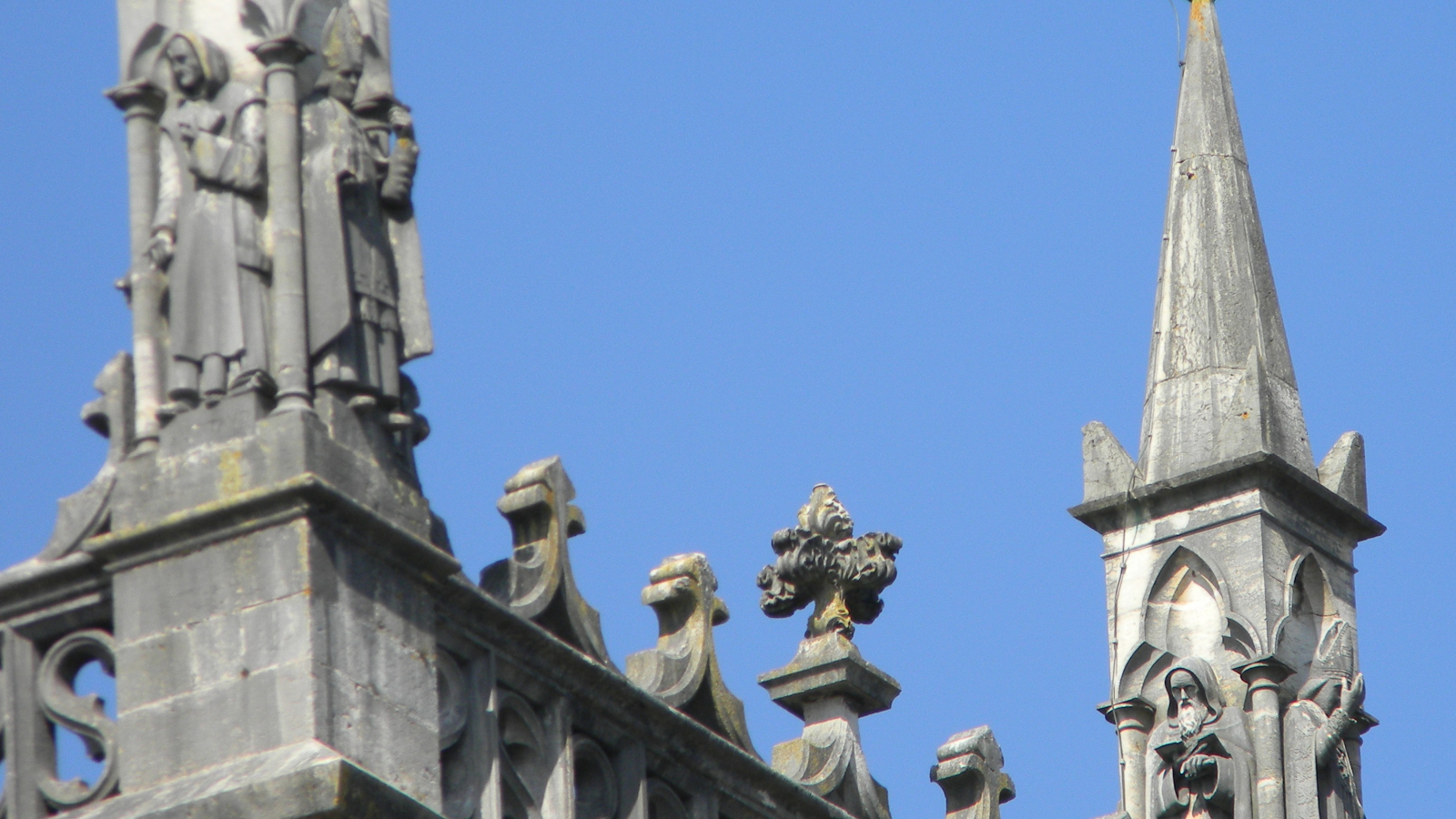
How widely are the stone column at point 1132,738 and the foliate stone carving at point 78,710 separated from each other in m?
6.73

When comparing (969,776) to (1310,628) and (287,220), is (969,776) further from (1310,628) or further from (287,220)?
(287,220)

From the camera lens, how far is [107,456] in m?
12.1

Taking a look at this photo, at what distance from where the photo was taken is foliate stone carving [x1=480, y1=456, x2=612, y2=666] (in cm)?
1278

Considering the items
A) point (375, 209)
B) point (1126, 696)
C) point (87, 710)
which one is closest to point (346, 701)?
point (87, 710)

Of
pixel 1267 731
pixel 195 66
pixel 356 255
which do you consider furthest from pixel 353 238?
pixel 1267 731

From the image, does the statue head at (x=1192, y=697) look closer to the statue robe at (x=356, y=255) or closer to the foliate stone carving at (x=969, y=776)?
the foliate stone carving at (x=969, y=776)

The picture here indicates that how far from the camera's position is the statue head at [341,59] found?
12516 millimetres

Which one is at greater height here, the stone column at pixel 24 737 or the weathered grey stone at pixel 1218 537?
the weathered grey stone at pixel 1218 537

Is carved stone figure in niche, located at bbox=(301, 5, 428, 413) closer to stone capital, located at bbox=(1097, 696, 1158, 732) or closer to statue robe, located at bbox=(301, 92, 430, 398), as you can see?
statue robe, located at bbox=(301, 92, 430, 398)

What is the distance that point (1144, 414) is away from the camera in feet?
61.1

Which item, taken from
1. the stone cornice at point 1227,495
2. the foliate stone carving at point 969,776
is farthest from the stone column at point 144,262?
the stone cornice at point 1227,495

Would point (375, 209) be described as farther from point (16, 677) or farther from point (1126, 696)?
point (1126, 696)

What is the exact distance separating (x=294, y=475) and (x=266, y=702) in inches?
28.9

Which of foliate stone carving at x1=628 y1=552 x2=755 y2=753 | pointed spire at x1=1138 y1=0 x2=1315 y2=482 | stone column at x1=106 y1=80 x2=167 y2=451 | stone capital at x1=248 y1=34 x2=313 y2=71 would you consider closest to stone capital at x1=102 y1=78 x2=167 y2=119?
stone column at x1=106 y1=80 x2=167 y2=451
